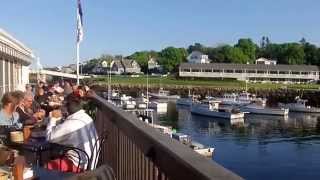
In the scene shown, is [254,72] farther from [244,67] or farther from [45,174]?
[45,174]

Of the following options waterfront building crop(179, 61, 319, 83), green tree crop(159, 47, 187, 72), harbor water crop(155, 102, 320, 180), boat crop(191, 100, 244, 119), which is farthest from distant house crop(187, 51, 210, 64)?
harbor water crop(155, 102, 320, 180)

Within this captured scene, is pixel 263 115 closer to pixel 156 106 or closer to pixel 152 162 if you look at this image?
pixel 156 106

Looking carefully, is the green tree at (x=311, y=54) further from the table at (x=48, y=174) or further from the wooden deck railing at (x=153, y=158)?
the table at (x=48, y=174)

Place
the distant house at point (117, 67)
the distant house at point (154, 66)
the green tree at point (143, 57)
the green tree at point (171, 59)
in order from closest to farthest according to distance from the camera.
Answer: the green tree at point (171, 59), the distant house at point (154, 66), the distant house at point (117, 67), the green tree at point (143, 57)

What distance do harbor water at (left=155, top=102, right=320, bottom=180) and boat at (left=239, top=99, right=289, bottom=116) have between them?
1.70 meters

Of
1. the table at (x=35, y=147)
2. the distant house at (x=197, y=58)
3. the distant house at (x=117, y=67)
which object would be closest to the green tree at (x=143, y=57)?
the distant house at (x=117, y=67)

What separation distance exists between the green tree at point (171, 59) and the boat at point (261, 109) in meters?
76.8

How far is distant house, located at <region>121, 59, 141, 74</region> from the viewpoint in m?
170

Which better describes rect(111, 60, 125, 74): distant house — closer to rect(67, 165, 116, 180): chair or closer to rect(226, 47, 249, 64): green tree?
rect(226, 47, 249, 64): green tree

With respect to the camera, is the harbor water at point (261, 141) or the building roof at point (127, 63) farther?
the building roof at point (127, 63)

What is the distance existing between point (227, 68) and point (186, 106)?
44.5 m

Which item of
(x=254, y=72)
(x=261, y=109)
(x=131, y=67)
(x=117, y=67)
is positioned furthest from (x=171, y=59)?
(x=261, y=109)

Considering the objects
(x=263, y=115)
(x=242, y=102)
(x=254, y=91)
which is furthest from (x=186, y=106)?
(x=254, y=91)

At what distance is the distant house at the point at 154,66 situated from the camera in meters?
171
